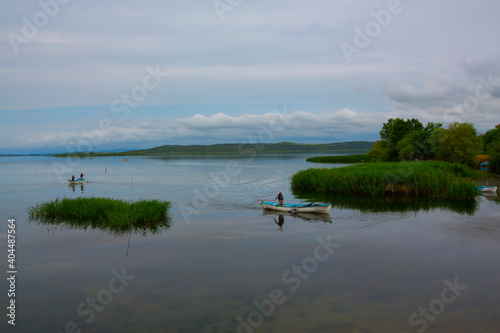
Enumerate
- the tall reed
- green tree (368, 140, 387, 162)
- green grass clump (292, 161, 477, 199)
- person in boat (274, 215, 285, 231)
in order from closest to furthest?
the tall reed < person in boat (274, 215, 285, 231) < green grass clump (292, 161, 477, 199) < green tree (368, 140, 387, 162)

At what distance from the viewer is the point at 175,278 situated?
1466 centimetres

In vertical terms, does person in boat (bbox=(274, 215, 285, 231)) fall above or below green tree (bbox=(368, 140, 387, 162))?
below

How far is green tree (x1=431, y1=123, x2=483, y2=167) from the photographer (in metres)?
59.7

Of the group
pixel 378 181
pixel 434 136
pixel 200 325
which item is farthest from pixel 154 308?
pixel 434 136

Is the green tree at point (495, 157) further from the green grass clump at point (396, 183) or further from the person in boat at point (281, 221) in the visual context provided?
the person in boat at point (281, 221)

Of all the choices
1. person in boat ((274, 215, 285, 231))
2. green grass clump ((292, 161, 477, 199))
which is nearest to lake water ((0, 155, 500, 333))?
person in boat ((274, 215, 285, 231))

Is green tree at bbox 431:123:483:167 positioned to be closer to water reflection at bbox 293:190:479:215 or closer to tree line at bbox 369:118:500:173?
tree line at bbox 369:118:500:173

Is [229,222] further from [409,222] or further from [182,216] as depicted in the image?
[409,222]

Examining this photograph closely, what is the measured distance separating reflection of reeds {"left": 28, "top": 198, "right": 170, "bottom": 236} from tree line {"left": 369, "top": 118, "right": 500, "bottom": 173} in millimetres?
54229

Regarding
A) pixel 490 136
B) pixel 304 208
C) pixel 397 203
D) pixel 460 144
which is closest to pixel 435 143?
pixel 460 144

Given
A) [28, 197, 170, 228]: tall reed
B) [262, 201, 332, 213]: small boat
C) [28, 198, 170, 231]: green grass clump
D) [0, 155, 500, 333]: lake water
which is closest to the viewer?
[0, 155, 500, 333]: lake water

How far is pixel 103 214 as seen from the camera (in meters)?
25.2

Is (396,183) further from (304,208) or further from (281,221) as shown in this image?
(281,221)

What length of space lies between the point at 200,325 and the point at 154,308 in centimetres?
203
